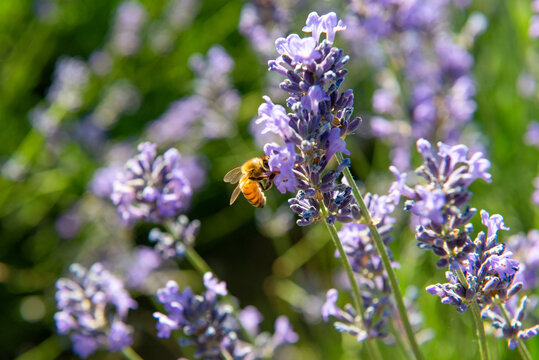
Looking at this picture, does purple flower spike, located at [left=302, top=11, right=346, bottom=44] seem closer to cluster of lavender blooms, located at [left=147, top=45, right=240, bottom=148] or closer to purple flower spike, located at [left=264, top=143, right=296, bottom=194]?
purple flower spike, located at [left=264, top=143, right=296, bottom=194]

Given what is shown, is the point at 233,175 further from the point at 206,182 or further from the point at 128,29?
the point at 128,29

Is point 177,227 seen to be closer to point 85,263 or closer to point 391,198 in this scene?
point 391,198

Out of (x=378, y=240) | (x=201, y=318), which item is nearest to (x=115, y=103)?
(x=201, y=318)

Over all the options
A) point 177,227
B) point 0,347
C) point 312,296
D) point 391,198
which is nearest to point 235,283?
point 312,296

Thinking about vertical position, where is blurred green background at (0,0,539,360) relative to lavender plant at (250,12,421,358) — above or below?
above

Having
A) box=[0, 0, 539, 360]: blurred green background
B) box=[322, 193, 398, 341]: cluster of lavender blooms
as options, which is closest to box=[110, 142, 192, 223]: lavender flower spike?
box=[322, 193, 398, 341]: cluster of lavender blooms

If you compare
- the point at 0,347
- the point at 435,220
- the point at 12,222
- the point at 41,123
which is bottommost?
the point at 435,220
